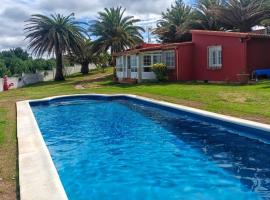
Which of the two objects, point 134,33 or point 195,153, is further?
point 134,33

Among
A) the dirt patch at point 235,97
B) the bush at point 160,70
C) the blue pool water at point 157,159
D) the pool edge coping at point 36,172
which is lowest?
the blue pool water at point 157,159

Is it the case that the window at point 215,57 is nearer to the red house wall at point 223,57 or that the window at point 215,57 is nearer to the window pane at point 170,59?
the red house wall at point 223,57

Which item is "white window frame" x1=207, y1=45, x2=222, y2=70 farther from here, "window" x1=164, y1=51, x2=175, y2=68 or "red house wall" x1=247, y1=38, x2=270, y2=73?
"window" x1=164, y1=51, x2=175, y2=68

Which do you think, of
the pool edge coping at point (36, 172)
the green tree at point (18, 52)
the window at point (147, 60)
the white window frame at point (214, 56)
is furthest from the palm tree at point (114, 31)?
the green tree at point (18, 52)

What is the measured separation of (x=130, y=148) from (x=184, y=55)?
63.0 ft

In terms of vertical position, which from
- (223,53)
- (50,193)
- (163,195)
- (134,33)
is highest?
(134,33)

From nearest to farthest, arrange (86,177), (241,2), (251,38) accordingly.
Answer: (86,177) → (251,38) → (241,2)

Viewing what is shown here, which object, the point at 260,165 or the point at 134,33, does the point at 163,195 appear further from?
the point at 134,33

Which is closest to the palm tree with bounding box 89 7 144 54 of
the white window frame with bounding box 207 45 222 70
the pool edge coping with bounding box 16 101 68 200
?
the white window frame with bounding box 207 45 222 70

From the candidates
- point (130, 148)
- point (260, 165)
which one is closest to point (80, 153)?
point (130, 148)

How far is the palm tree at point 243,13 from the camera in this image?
32.0 m

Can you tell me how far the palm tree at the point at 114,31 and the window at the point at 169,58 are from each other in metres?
14.0

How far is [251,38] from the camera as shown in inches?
954

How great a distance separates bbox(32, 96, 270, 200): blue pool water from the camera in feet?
22.3
